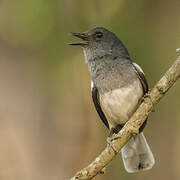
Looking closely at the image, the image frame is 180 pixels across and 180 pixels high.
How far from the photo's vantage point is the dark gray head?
586 cm

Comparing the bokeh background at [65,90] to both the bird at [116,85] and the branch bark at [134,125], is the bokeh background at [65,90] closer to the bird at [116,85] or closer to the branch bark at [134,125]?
the bird at [116,85]

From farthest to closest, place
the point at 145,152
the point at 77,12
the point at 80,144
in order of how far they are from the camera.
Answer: the point at 77,12 < the point at 80,144 < the point at 145,152

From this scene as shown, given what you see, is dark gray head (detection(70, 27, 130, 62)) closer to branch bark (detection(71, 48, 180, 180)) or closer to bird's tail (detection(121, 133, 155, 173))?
bird's tail (detection(121, 133, 155, 173))

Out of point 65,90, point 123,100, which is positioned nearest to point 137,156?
point 123,100

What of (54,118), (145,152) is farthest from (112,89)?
(54,118)

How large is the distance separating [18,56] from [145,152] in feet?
8.85

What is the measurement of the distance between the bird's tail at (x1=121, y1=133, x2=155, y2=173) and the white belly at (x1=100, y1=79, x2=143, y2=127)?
2.01ft

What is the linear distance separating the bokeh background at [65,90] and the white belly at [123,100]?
3.32 feet

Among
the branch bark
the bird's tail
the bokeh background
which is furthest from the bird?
the branch bark

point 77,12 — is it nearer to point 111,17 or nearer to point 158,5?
point 111,17

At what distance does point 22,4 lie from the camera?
6711 millimetres

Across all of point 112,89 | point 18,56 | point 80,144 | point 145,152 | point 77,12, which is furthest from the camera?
point 18,56

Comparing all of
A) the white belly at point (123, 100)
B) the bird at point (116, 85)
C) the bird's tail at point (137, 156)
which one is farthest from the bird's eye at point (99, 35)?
the bird's tail at point (137, 156)

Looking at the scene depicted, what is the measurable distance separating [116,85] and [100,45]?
725 millimetres
